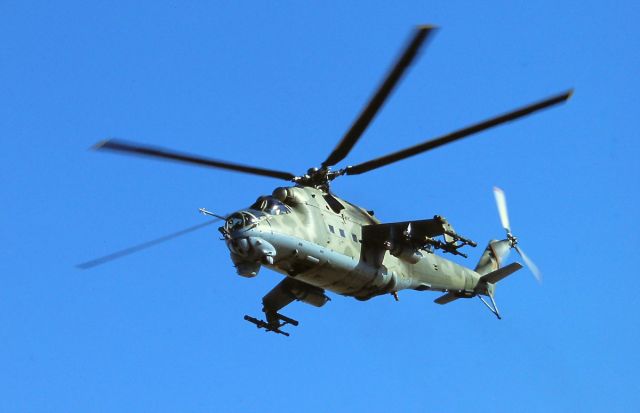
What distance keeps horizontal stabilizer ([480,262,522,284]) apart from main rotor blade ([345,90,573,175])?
8784 millimetres

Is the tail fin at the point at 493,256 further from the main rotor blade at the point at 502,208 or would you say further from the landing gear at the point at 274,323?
the landing gear at the point at 274,323

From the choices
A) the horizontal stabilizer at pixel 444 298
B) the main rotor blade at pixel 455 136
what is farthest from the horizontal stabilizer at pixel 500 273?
the main rotor blade at pixel 455 136

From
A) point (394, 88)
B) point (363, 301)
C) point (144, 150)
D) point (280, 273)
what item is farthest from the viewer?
point (363, 301)

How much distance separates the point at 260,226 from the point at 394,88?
17.6ft

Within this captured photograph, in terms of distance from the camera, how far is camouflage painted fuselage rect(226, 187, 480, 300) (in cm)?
2406

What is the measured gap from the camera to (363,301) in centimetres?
2805

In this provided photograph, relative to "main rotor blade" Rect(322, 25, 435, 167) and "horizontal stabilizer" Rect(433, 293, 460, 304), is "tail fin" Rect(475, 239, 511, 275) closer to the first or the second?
"horizontal stabilizer" Rect(433, 293, 460, 304)

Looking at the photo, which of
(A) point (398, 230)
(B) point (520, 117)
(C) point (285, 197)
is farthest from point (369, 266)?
(B) point (520, 117)

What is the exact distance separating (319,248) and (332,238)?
728mm

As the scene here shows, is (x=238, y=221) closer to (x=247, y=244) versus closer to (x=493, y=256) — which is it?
(x=247, y=244)

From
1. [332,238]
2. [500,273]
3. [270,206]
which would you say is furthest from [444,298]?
[270,206]

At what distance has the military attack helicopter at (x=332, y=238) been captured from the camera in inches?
Result: 938

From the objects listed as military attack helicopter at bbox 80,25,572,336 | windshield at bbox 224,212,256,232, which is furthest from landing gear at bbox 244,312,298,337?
windshield at bbox 224,212,256,232

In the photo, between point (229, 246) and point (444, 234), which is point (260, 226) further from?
point (444, 234)
